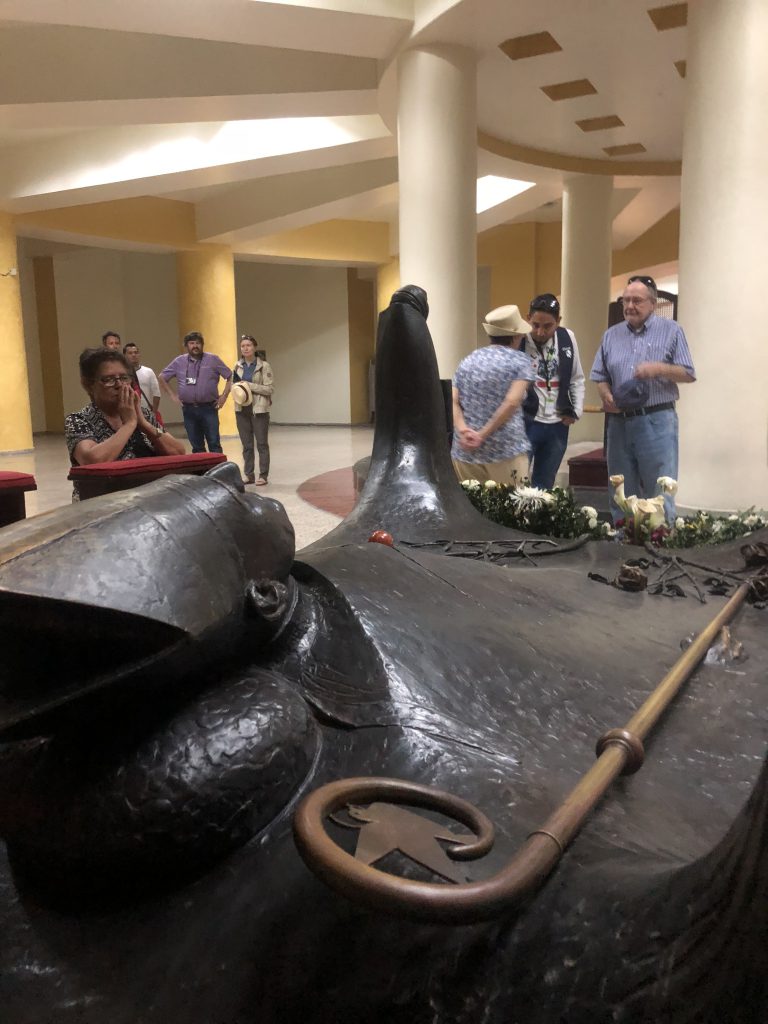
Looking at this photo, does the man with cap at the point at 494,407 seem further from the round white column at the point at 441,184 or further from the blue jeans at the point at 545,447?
the round white column at the point at 441,184

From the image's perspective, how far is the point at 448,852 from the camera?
695mm

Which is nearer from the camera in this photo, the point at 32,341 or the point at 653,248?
the point at 653,248

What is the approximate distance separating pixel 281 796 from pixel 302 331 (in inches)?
704

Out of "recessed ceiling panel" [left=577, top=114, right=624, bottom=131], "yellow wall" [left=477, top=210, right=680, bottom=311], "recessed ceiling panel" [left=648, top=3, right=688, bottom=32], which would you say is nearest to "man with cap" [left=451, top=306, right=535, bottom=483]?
"recessed ceiling panel" [left=648, top=3, right=688, bottom=32]

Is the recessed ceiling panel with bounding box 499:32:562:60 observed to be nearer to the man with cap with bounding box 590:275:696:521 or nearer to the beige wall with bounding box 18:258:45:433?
the man with cap with bounding box 590:275:696:521

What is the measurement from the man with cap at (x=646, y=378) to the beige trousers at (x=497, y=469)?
483 mm

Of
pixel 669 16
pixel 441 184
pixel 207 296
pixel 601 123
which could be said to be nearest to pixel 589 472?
pixel 441 184

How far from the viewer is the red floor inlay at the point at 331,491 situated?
6250 millimetres

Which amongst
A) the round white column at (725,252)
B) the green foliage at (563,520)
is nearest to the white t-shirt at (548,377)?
the green foliage at (563,520)

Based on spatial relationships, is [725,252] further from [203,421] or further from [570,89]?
[203,421]

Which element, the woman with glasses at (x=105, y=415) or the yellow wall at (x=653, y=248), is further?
the yellow wall at (x=653, y=248)

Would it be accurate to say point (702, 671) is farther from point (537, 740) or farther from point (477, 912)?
point (477, 912)

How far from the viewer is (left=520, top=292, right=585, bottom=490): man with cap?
440cm

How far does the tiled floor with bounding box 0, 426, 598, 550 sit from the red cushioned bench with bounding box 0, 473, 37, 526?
71 centimetres
